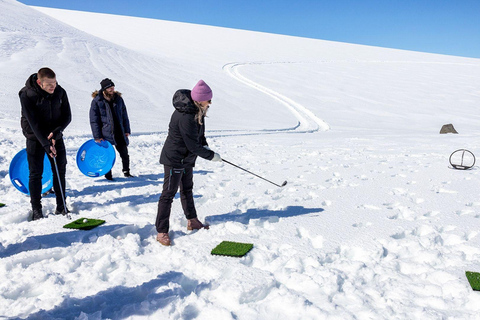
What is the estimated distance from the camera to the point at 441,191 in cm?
546

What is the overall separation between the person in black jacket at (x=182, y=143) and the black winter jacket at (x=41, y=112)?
4.50 ft

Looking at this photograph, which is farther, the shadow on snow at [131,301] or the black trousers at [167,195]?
the black trousers at [167,195]

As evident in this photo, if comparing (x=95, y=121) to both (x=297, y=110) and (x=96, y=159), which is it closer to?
(x=96, y=159)

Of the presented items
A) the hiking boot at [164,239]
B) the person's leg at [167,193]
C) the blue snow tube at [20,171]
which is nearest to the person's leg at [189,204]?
the person's leg at [167,193]

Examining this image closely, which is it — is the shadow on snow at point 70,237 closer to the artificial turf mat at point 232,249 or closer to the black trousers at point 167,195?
the black trousers at point 167,195

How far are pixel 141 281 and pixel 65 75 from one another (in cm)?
1584

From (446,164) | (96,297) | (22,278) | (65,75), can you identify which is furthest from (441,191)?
(65,75)

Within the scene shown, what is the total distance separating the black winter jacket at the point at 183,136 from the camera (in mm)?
3420

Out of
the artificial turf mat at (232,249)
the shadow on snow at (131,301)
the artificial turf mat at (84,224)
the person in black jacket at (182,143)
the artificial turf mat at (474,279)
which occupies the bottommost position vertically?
the shadow on snow at (131,301)

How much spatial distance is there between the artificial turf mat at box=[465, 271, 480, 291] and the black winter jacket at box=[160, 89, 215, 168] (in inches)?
91.1

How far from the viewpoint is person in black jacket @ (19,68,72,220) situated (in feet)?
12.6

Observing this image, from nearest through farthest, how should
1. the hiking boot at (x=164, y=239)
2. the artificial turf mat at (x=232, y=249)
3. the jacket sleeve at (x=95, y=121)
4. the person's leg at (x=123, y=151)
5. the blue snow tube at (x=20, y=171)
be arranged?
the artificial turf mat at (x=232, y=249), the hiking boot at (x=164, y=239), the blue snow tube at (x=20, y=171), the jacket sleeve at (x=95, y=121), the person's leg at (x=123, y=151)

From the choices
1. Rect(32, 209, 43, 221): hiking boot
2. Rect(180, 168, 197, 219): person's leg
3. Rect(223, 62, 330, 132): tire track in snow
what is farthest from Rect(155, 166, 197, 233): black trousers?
Rect(223, 62, 330, 132): tire track in snow

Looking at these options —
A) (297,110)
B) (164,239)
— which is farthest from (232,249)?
(297,110)
